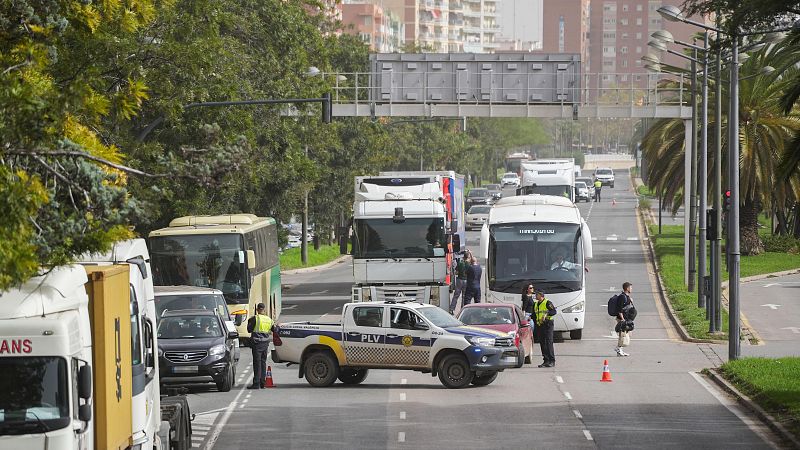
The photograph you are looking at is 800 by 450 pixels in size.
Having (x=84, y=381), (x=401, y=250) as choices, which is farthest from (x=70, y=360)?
(x=401, y=250)

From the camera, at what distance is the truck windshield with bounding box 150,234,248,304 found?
1500 inches

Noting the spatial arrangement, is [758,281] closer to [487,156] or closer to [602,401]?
[602,401]

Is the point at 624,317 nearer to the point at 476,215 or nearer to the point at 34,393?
the point at 34,393

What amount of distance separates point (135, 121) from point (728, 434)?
24.3 meters

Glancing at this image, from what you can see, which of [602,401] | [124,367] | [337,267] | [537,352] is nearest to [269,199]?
[337,267]

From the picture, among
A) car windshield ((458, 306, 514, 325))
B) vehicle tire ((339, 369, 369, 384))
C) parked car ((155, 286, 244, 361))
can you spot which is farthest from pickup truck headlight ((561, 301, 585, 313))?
parked car ((155, 286, 244, 361))

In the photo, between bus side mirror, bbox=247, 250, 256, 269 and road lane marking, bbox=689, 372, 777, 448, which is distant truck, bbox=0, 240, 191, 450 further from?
bus side mirror, bbox=247, 250, 256, 269

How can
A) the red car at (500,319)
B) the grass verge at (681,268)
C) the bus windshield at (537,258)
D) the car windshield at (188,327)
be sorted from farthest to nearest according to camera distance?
1. the grass verge at (681,268)
2. the bus windshield at (537,258)
3. the red car at (500,319)
4. the car windshield at (188,327)

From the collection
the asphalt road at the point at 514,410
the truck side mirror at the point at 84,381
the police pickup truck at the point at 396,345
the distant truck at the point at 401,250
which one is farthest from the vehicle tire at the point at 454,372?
the truck side mirror at the point at 84,381

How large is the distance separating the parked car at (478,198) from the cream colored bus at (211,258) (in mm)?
59208

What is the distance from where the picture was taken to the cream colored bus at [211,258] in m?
38.1

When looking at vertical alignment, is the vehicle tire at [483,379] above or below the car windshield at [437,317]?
below

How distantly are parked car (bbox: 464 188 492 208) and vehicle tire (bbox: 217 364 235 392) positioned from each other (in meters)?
69.2

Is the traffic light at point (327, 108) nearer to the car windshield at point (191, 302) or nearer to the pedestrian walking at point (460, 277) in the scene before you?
the pedestrian walking at point (460, 277)
